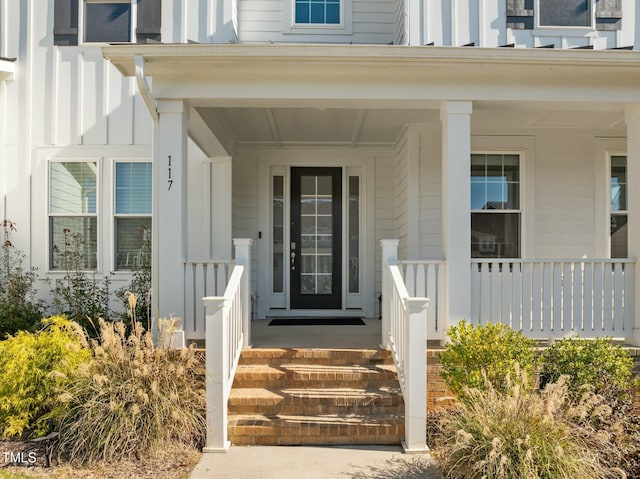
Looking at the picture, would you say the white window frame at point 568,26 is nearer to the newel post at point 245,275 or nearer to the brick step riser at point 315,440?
the newel post at point 245,275

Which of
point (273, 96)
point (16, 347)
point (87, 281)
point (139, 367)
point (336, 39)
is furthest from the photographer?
point (336, 39)

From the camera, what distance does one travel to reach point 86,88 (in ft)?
21.8

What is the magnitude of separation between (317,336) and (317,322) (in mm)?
1200

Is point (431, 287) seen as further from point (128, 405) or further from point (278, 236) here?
point (278, 236)

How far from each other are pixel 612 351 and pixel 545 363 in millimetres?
511

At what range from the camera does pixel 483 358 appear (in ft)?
12.9

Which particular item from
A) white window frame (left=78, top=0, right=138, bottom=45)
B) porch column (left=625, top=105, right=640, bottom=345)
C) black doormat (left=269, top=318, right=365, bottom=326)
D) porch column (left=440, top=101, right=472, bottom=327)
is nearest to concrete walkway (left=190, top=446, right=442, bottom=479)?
porch column (left=440, top=101, right=472, bottom=327)

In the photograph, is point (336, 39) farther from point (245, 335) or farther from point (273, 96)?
point (245, 335)

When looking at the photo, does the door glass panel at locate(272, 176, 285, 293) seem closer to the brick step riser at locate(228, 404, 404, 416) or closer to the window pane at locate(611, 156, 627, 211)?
the brick step riser at locate(228, 404, 404, 416)

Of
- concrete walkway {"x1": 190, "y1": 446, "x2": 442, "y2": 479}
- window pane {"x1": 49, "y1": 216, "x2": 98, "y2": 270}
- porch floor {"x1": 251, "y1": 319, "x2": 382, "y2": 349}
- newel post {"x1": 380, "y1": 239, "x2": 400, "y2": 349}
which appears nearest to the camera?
concrete walkway {"x1": 190, "y1": 446, "x2": 442, "y2": 479}

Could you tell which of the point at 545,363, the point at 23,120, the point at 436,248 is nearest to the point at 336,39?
the point at 436,248

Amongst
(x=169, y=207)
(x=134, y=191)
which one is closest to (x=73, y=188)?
(x=134, y=191)

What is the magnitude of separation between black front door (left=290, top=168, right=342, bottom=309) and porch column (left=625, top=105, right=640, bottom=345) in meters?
3.86

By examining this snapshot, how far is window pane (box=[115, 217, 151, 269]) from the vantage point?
6672mm
